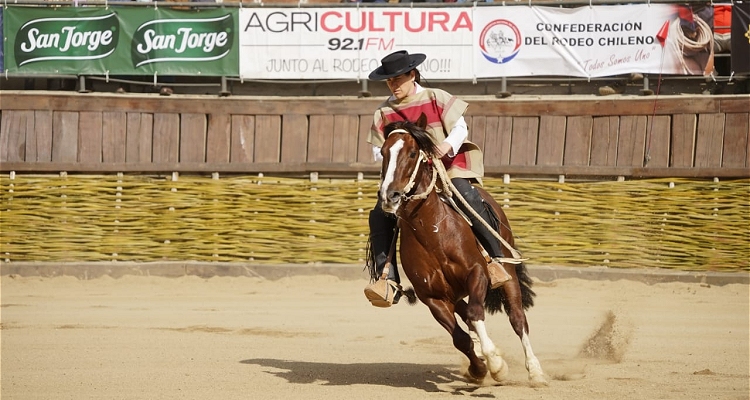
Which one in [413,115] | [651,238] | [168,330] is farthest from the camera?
[651,238]

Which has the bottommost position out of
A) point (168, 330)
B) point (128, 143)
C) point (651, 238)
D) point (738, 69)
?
point (168, 330)

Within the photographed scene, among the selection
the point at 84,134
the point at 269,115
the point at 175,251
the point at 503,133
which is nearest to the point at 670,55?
the point at 503,133

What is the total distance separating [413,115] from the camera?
24.3 ft

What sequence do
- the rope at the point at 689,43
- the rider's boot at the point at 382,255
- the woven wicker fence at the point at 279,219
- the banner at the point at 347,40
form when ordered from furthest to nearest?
the banner at the point at 347,40 < the rope at the point at 689,43 < the woven wicker fence at the point at 279,219 < the rider's boot at the point at 382,255

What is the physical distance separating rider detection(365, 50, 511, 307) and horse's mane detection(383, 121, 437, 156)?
19 centimetres

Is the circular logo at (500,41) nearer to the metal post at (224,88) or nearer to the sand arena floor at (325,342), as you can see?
the sand arena floor at (325,342)

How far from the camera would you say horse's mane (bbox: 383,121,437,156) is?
6875 mm

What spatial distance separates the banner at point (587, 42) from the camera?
14.2 metres

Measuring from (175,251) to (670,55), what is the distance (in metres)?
7.86

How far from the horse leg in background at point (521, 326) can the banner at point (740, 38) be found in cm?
810

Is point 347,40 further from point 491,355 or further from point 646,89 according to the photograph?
point 491,355

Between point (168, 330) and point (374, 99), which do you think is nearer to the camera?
point (168, 330)

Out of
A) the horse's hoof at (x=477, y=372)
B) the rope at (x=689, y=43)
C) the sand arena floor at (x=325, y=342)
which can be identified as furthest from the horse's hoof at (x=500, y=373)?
the rope at (x=689, y=43)

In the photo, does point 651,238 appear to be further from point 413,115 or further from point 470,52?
point 413,115
